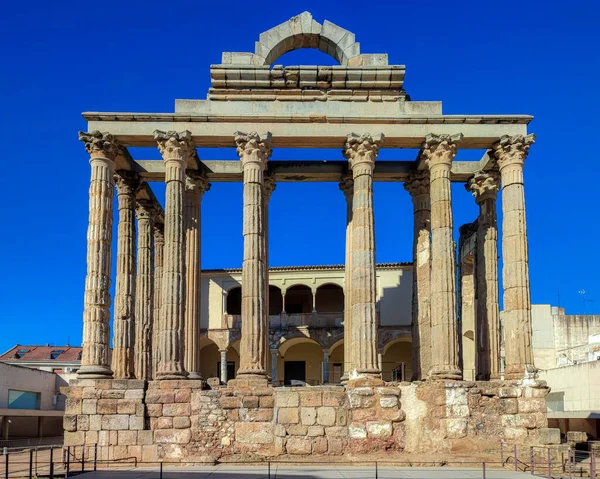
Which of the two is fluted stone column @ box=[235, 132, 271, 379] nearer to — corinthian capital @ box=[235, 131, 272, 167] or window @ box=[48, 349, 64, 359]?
corinthian capital @ box=[235, 131, 272, 167]

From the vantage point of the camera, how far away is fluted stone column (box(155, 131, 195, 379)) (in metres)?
23.0

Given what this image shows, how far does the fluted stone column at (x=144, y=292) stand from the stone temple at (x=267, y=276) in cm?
6

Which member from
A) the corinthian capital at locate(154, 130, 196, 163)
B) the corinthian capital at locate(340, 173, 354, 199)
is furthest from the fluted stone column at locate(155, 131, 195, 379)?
the corinthian capital at locate(340, 173, 354, 199)

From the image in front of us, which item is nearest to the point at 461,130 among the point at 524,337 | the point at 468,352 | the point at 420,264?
the point at 420,264

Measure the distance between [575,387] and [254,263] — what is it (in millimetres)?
21289

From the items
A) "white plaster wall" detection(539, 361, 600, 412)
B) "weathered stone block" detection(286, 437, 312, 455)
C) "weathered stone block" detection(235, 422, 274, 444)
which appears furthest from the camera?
"white plaster wall" detection(539, 361, 600, 412)

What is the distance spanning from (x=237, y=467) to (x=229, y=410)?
6.86 ft

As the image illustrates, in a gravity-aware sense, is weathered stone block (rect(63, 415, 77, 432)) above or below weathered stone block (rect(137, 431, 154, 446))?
above

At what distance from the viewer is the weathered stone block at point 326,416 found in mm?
22203

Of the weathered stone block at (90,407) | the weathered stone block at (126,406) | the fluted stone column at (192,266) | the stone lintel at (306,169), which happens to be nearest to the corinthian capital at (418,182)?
the stone lintel at (306,169)

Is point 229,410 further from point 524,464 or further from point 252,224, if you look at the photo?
point 524,464

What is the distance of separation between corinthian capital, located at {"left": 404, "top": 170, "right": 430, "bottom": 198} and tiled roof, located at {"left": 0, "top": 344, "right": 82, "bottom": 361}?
39.1 m

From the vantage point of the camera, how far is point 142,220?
30078 millimetres

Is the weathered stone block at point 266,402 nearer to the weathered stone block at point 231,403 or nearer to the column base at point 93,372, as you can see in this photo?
the weathered stone block at point 231,403
